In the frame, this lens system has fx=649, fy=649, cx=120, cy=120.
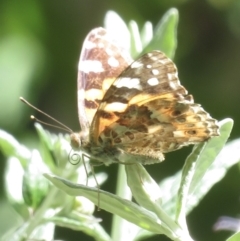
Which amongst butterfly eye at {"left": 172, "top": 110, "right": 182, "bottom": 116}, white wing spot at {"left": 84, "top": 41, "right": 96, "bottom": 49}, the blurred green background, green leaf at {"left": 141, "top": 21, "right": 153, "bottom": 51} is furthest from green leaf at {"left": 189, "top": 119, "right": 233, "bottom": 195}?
the blurred green background

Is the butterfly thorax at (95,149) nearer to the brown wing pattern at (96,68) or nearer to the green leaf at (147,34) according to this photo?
the brown wing pattern at (96,68)

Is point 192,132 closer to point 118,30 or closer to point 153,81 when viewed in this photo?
point 153,81

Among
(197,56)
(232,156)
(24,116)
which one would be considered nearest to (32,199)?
(232,156)

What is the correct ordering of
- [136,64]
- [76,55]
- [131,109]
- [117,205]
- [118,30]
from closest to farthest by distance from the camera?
1. [117,205]
2. [136,64]
3. [131,109]
4. [118,30]
5. [76,55]

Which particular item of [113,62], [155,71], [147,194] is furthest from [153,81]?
[147,194]

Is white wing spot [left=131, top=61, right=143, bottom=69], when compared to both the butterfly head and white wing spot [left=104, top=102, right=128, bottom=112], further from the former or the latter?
the butterfly head

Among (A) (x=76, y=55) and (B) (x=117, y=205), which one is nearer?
(B) (x=117, y=205)

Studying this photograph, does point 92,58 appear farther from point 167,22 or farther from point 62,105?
point 62,105

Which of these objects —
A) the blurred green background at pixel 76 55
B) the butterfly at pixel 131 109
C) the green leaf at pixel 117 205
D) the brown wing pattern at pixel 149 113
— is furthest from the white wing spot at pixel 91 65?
the blurred green background at pixel 76 55
